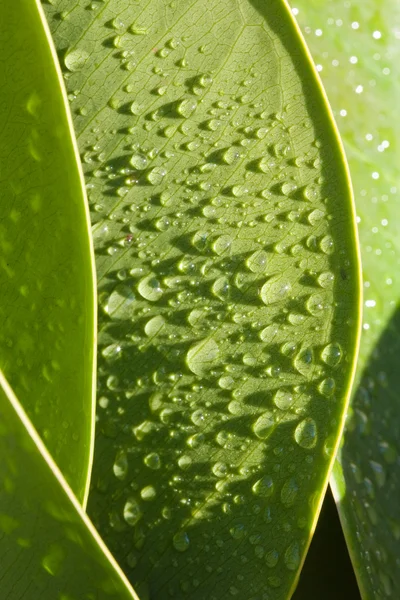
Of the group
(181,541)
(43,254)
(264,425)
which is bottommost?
(181,541)

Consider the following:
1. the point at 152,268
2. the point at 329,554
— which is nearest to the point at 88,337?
the point at 152,268

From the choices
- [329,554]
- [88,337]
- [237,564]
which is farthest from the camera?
[329,554]

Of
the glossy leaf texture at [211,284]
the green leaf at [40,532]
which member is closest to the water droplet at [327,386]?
the glossy leaf texture at [211,284]

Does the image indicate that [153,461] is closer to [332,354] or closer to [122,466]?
[122,466]

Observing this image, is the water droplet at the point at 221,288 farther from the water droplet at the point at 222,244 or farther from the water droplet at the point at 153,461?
the water droplet at the point at 153,461

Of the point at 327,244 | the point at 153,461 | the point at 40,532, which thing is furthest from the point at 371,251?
the point at 40,532

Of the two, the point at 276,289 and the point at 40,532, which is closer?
the point at 40,532

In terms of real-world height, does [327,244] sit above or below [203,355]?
above

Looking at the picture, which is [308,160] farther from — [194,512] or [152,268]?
[194,512]
